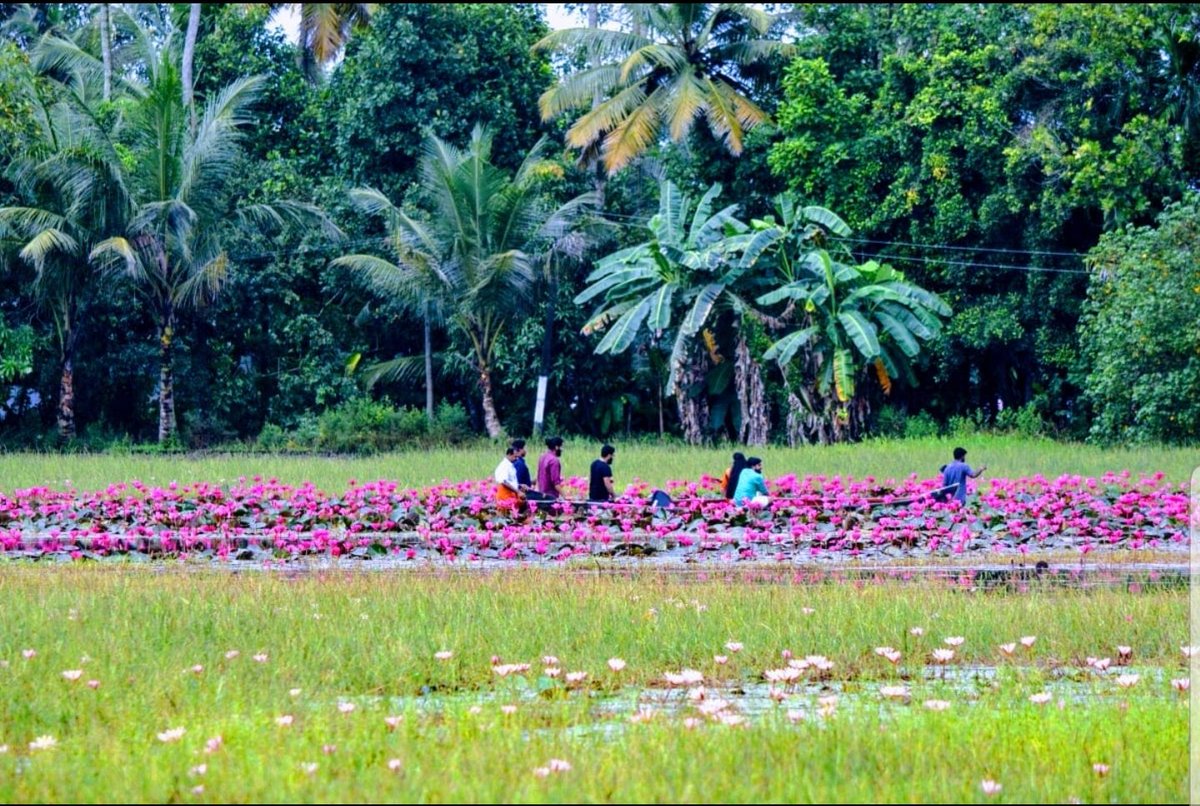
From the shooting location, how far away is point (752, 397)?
29969 millimetres

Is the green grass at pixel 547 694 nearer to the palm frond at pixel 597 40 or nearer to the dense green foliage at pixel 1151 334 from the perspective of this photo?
the dense green foliage at pixel 1151 334

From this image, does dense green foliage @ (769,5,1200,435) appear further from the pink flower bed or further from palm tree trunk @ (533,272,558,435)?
the pink flower bed

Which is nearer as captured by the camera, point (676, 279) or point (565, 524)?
point (565, 524)

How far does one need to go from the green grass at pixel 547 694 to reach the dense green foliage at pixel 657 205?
18351 mm

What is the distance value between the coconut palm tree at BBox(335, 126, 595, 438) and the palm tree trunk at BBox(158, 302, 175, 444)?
11.3 feet

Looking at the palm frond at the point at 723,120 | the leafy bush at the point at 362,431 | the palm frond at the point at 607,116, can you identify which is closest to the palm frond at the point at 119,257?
the leafy bush at the point at 362,431

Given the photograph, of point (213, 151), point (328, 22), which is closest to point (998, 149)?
point (328, 22)

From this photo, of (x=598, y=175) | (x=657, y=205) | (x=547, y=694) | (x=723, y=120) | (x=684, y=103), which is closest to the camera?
(x=547, y=694)

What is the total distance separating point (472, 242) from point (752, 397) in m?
6.24

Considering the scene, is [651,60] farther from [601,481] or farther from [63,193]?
[601,481]

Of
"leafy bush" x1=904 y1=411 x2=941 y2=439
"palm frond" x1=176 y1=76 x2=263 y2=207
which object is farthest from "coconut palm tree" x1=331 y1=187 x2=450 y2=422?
"leafy bush" x1=904 y1=411 x2=941 y2=439

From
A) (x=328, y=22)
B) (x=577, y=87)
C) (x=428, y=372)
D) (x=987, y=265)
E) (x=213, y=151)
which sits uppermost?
(x=328, y=22)

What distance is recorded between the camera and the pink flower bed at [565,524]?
1291 centimetres

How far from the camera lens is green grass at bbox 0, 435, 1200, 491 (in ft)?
69.1
